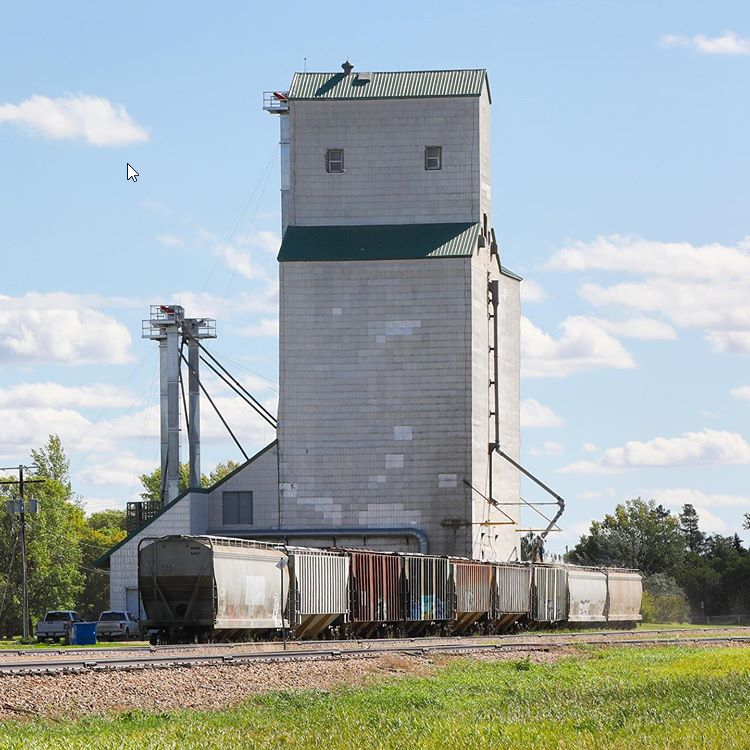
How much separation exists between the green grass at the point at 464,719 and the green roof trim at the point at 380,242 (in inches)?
2033

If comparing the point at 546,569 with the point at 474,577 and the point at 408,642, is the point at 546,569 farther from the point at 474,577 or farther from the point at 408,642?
the point at 408,642

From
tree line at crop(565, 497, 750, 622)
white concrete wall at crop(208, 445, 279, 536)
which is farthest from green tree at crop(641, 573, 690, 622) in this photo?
white concrete wall at crop(208, 445, 279, 536)

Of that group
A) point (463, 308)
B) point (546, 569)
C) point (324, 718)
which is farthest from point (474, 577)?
point (324, 718)

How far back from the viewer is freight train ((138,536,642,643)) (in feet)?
159

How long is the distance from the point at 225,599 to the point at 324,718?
773 inches

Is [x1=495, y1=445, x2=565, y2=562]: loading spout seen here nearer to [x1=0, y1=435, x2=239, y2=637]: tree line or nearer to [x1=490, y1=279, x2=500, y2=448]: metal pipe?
[x1=490, y1=279, x2=500, y2=448]: metal pipe

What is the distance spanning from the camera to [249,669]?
119 ft

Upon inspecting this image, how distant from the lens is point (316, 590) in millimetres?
54500

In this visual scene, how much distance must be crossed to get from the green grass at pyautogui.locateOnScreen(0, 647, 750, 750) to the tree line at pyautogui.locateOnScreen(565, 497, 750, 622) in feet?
275

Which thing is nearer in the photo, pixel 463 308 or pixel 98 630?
pixel 98 630

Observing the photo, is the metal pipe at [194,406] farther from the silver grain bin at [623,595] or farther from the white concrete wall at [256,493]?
the silver grain bin at [623,595]

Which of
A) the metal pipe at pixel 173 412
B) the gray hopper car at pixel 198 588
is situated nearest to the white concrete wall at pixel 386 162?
the metal pipe at pixel 173 412

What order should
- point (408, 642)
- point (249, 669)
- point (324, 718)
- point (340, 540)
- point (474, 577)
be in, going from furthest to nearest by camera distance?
point (340, 540) < point (474, 577) < point (408, 642) < point (249, 669) < point (324, 718)

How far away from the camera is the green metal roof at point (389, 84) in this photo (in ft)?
303
